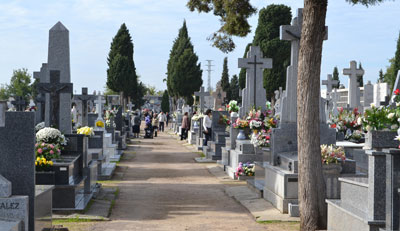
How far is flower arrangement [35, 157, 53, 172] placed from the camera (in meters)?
8.73

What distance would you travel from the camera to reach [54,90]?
36.4 ft

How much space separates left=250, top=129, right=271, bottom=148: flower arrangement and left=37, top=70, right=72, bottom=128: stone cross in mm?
4917

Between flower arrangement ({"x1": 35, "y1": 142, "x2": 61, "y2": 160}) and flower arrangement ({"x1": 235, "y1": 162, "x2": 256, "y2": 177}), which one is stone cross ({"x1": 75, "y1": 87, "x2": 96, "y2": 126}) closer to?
flower arrangement ({"x1": 235, "y1": 162, "x2": 256, "y2": 177})

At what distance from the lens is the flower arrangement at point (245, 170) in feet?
48.2

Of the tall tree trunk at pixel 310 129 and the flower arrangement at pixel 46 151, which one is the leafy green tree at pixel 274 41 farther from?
the tall tree trunk at pixel 310 129

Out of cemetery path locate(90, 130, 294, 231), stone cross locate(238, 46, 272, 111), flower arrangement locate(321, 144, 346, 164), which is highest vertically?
stone cross locate(238, 46, 272, 111)

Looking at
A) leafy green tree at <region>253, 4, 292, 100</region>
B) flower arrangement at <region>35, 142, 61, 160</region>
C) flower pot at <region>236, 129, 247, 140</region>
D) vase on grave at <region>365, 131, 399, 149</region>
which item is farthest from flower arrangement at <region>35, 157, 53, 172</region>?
leafy green tree at <region>253, 4, 292, 100</region>

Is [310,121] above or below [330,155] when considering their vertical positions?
above

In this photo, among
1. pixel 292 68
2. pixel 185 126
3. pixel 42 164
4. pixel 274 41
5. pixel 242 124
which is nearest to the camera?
pixel 42 164

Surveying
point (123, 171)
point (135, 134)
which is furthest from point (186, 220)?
point (135, 134)

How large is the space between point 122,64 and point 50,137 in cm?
Answer: 5534

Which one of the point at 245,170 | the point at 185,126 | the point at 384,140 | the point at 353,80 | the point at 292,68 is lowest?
the point at 245,170

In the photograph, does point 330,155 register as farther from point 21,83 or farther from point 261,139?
point 21,83

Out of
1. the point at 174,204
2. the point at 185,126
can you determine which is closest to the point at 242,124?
the point at 174,204
